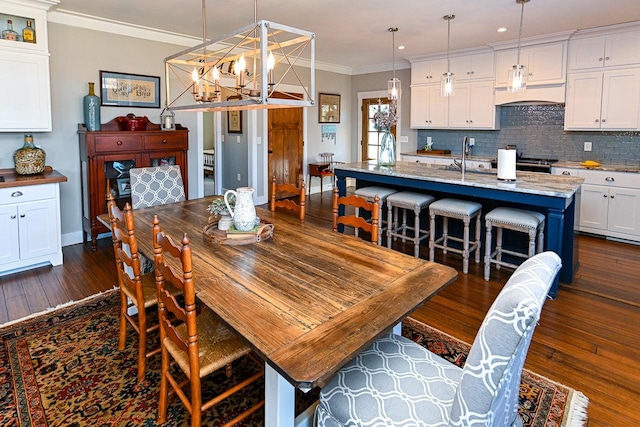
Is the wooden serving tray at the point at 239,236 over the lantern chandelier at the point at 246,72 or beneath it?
beneath

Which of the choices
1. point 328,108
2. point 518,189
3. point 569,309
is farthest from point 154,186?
point 328,108

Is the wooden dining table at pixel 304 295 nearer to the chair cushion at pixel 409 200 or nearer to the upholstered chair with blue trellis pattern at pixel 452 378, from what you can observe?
the upholstered chair with blue trellis pattern at pixel 452 378

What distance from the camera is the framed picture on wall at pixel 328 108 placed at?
762cm

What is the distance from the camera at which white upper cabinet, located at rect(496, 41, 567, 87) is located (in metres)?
5.23

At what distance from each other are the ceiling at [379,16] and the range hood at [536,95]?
2.28 ft

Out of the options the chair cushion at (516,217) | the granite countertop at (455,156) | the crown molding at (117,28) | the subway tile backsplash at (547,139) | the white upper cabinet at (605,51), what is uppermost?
the crown molding at (117,28)

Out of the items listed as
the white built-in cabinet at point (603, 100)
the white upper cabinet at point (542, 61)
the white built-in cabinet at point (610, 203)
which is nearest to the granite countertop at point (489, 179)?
the white built-in cabinet at point (610, 203)

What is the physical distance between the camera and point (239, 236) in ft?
7.52

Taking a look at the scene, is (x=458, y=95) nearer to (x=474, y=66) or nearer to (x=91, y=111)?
(x=474, y=66)

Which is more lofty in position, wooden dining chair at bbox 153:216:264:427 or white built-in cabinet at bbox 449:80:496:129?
white built-in cabinet at bbox 449:80:496:129

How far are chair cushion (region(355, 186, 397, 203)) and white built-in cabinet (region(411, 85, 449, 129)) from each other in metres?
2.68

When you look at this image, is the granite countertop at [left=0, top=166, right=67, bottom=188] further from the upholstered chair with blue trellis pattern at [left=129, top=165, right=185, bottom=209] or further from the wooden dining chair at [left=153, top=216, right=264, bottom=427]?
the wooden dining chair at [left=153, top=216, right=264, bottom=427]

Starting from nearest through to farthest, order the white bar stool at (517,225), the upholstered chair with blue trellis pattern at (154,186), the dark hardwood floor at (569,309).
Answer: the dark hardwood floor at (569,309) < the white bar stool at (517,225) < the upholstered chair with blue trellis pattern at (154,186)

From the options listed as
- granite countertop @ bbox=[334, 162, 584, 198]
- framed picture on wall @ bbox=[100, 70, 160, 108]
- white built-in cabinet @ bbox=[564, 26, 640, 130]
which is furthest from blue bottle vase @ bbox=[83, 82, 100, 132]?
white built-in cabinet @ bbox=[564, 26, 640, 130]
